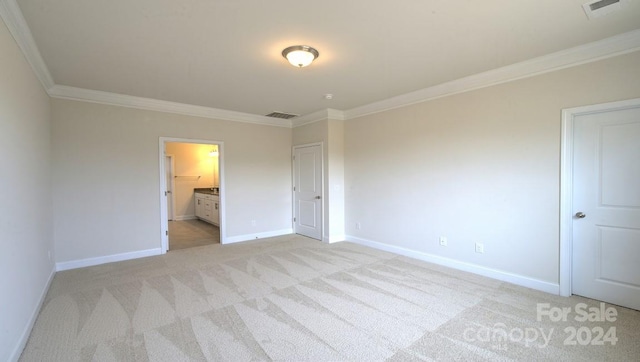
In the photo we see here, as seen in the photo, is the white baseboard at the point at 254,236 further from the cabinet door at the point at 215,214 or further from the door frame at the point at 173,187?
the door frame at the point at 173,187

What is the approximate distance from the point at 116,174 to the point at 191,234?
8.11ft

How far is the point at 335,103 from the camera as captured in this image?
500 cm

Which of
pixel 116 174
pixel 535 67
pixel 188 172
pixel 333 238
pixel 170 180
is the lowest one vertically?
pixel 333 238

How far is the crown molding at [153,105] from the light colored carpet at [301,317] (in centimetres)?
246

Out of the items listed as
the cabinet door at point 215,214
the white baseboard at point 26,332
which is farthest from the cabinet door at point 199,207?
the white baseboard at point 26,332

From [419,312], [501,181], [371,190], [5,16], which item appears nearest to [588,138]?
[501,181]

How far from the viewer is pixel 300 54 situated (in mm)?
2854

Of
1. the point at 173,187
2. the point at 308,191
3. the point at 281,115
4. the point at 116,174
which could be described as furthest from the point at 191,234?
the point at 281,115

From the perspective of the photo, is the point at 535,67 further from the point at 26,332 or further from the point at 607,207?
the point at 26,332

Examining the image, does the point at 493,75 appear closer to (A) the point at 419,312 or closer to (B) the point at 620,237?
(B) the point at 620,237

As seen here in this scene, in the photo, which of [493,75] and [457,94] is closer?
[493,75]

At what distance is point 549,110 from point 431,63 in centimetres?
136

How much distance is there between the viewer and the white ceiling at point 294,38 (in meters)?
2.21

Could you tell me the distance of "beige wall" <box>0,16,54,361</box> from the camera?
203 cm
